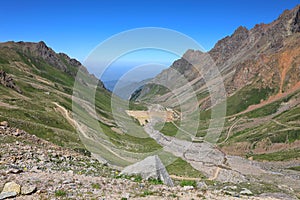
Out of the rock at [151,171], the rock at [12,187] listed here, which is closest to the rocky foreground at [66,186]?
the rock at [12,187]

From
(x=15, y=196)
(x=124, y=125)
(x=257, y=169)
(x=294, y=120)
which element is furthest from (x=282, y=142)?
(x=15, y=196)

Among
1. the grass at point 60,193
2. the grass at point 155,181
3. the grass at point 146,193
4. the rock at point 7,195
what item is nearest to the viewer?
the rock at point 7,195

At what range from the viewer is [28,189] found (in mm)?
19328

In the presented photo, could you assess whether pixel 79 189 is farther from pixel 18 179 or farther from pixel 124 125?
pixel 124 125

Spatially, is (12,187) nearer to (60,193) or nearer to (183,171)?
(60,193)

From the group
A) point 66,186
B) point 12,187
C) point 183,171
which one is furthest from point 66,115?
point 12,187

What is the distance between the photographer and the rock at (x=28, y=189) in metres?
19.1

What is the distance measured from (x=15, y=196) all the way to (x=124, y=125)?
87.0 metres

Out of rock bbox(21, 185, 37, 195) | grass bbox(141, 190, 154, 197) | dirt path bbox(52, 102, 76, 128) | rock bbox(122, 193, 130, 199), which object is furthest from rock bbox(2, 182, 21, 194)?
dirt path bbox(52, 102, 76, 128)

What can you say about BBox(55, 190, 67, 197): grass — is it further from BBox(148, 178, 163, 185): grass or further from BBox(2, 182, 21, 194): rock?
BBox(148, 178, 163, 185): grass

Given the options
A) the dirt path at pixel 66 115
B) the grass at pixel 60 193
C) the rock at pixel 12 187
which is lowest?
the grass at pixel 60 193

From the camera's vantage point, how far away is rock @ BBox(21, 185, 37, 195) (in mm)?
19078

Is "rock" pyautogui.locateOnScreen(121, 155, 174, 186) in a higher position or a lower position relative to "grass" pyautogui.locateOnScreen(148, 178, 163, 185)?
higher

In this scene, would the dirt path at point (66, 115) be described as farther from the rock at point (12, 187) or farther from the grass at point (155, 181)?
the rock at point (12, 187)
